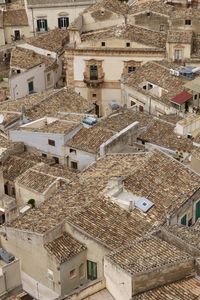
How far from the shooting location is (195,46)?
177 ft

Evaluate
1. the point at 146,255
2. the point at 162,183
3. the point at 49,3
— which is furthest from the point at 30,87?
the point at 146,255

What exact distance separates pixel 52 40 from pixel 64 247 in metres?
35.3

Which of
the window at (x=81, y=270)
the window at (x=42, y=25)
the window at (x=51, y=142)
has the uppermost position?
the window at (x=42, y=25)

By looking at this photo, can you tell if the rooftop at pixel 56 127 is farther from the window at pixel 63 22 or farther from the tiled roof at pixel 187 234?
the window at pixel 63 22

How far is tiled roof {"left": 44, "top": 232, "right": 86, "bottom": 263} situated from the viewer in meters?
30.4

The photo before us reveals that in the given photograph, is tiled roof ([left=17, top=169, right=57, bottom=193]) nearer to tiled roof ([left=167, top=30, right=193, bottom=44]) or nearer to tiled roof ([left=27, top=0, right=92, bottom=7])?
tiled roof ([left=167, top=30, right=193, bottom=44])

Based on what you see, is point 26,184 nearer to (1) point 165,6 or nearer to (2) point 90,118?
(2) point 90,118

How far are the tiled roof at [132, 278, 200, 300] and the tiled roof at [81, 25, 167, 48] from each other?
103 ft

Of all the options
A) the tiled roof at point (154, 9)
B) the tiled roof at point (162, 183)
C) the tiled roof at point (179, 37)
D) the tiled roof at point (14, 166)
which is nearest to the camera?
the tiled roof at point (162, 183)

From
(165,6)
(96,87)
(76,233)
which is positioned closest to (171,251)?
(76,233)

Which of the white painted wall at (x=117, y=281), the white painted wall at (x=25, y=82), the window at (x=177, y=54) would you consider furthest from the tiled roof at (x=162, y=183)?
the white painted wall at (x=25, y=82)

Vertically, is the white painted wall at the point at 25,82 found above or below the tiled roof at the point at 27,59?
below

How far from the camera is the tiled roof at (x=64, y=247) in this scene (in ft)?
99.9

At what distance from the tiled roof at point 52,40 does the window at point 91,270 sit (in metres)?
33.2
